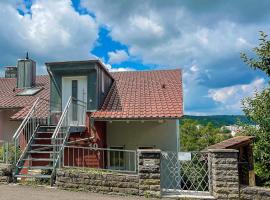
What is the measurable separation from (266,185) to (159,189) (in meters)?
3.43

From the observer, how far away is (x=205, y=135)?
158ft

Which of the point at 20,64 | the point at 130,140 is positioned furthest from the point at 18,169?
the point at 20,64

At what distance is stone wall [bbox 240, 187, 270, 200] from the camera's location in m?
7.88

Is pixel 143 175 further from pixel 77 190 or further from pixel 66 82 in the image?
pixel 66 82

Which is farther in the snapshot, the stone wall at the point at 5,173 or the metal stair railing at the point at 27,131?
the metal stair railing at the point at 27,131

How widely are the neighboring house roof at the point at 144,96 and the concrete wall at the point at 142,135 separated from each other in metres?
1.23

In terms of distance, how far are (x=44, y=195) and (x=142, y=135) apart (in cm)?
758

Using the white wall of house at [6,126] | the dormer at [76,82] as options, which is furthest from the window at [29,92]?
the dormer at [76,82]

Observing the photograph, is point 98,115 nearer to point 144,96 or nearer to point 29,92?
point 144,96

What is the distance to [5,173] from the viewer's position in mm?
9453

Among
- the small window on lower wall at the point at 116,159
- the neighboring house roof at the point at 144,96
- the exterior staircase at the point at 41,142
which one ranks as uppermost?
the neighboring house roof at the point at 144,96

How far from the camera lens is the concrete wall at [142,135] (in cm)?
1499

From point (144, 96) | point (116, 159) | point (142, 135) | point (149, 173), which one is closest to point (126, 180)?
point (149, 173)

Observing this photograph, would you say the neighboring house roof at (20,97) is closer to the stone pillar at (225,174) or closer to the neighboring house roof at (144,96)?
the neighboring house roof at (144,96)
